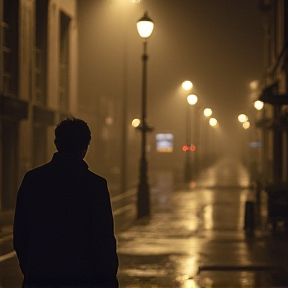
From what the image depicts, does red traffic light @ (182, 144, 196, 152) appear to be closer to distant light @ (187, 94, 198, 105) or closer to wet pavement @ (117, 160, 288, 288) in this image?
distant light @ (187, 94, 198, 105)

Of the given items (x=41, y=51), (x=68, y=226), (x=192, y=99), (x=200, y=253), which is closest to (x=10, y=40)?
(x=41, y=51)

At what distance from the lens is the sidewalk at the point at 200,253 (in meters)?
11.8

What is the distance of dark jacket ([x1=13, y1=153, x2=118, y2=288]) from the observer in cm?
455

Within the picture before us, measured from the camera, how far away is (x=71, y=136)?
471cm

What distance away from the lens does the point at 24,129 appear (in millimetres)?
27406

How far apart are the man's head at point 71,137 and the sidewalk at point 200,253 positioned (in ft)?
22.1

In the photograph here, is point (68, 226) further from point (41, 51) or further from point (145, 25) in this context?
point (41, 51)

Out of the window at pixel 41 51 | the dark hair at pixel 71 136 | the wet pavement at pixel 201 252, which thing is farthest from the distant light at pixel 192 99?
the dark hair at pixel 71 136

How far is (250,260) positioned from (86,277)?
959 cm

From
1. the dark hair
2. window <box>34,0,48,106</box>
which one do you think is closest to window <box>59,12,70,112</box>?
window <box>34,0,48,106</box>

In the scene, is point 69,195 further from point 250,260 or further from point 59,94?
point 59,94

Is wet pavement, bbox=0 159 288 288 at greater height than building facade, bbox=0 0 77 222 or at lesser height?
lesser

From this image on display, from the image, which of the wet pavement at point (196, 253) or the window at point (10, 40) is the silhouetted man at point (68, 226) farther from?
the window at point (10, 40)

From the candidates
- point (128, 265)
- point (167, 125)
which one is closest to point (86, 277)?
point (128, 265)
